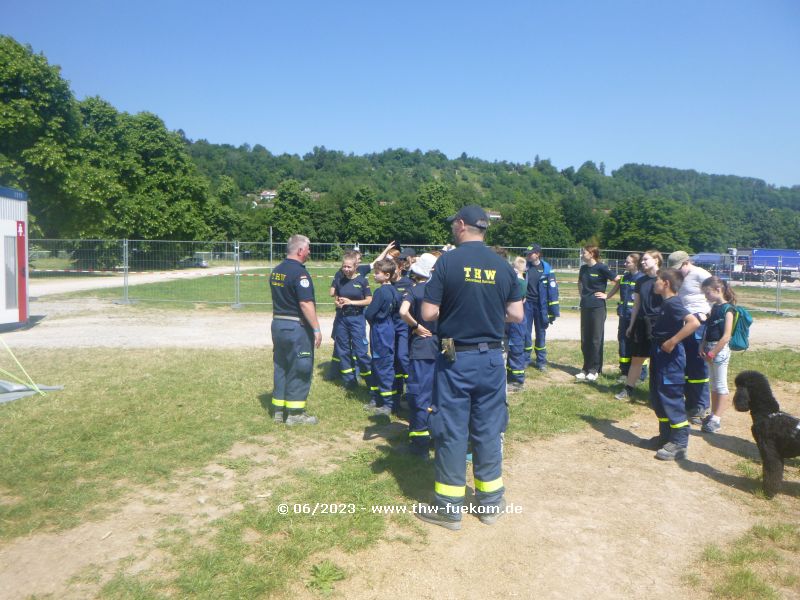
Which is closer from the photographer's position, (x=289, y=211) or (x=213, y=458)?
(x=213, y=458)

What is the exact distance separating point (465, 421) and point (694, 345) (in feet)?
12.2

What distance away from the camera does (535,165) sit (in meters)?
180

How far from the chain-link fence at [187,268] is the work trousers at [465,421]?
48.1 feet

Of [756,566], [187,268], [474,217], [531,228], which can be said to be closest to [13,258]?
[187,268]

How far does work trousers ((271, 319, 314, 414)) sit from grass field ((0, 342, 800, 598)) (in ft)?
1.14

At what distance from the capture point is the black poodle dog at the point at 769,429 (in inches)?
190

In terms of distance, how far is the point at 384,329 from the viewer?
7.04 m

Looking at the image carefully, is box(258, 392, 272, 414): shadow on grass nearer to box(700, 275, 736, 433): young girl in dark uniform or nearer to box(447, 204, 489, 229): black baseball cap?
box(447, 204, 489, 229): black baseball cap

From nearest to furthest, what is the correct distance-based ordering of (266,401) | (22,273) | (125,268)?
(266,401) < (22,273) < (125,268)

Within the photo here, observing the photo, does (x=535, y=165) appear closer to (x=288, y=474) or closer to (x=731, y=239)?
(x=731, y=239)

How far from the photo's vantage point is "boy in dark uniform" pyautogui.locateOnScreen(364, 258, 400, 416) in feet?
22.8

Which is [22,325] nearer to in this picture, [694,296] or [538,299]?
[538,299]

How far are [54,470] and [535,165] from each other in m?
187

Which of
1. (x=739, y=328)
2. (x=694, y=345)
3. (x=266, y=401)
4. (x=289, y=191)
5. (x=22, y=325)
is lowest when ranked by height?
(x=266, y=401)
